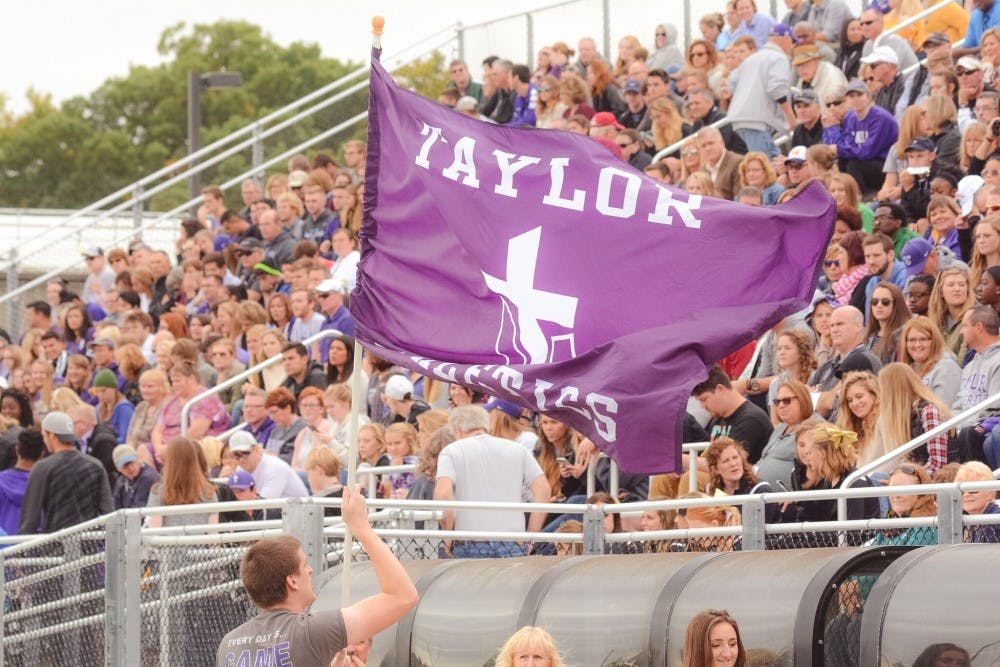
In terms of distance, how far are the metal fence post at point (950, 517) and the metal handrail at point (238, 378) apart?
32.4ft

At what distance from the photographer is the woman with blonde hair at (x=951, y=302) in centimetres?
1307

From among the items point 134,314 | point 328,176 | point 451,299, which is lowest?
point 451,299

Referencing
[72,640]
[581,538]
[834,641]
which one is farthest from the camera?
[72,640]

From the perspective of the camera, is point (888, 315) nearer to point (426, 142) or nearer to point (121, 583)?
point (426, 142)

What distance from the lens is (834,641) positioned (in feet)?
26.9

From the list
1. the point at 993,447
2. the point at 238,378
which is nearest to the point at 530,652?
the point at 993,447

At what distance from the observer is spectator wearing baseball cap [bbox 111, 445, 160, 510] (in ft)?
50.1

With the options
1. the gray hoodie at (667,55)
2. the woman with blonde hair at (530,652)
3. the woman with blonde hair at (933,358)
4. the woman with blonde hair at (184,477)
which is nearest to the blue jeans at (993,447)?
the woman with blonde hair at (933,358)

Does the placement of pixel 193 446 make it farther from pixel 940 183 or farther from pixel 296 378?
pixel 940 183

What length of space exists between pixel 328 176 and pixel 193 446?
11262 millimetres

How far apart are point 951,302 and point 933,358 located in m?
0.81

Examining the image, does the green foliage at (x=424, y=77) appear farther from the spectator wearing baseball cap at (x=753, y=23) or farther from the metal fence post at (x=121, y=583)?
the metal fence post at (x=121, y=583)

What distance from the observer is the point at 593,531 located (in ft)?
36.0

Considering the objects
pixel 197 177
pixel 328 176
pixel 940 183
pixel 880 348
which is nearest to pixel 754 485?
pixel 880 348
